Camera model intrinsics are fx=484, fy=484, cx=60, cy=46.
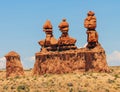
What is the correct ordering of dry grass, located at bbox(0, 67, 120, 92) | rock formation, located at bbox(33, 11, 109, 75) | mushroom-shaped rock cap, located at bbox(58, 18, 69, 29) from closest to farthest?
dry grass, located at bbox(0, 67, 120, 92)
rock formation, located at bbox(33, 11, 109, 75)
mushroom-shaped rock cap, located at bbox(58, 18, 69, 29)

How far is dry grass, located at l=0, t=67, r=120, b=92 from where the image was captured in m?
87.3

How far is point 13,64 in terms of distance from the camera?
346 feet

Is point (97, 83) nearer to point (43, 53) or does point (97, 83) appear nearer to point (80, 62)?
point (80, 62)

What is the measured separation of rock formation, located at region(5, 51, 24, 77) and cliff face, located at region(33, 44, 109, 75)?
343 inches

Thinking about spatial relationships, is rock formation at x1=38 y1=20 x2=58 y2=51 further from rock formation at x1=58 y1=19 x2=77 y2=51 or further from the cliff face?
the cliff face

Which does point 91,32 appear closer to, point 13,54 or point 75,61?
point 75,61

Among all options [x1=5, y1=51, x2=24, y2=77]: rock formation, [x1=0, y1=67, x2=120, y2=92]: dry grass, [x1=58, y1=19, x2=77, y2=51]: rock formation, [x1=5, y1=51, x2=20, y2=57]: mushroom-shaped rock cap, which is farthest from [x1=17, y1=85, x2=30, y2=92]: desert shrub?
[x1=5, y1=51, x2=20, y2=57]: mushroom-shaped rock cap

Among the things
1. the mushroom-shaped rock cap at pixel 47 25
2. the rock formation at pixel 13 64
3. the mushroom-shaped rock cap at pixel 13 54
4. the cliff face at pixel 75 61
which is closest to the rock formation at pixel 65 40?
the cliff face at pixel 75 61

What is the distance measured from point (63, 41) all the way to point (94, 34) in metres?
6.79

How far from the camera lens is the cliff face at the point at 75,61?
94625 millimetres

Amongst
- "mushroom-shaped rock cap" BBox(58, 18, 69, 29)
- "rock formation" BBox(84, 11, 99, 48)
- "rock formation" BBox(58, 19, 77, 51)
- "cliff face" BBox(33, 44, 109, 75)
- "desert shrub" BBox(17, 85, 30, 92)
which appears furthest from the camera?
"mushroom-shaped rock cap" BBox(58, 18, 69, 29)

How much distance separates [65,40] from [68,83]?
36.1ft

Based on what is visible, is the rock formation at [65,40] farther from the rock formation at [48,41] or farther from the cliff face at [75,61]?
the rock formation at [48,41]

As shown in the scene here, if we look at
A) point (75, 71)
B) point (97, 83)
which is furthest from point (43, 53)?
point (97, 83)
